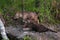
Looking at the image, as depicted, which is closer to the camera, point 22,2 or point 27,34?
point 27,34

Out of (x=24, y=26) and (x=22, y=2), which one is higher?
(x=22, y=2)

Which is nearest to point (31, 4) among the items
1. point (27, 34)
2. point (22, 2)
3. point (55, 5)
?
point (22, 2)

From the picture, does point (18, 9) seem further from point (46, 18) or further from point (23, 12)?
point (46, 18)

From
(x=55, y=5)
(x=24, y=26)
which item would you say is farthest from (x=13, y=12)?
(x=55, y=5)

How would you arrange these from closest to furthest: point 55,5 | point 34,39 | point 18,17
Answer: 1. point 34,39
2. point 18,17
3. point 55,5

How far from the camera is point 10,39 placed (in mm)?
4379

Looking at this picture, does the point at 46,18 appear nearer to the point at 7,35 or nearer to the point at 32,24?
the point at 32,24

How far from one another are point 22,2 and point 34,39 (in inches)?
59.1

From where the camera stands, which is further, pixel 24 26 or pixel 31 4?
pixel 31 4

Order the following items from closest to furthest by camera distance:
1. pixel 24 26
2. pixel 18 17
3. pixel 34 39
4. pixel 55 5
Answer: pixel 34 39 → pixel 24 26 → pixel 18 17 → pixel 55 5

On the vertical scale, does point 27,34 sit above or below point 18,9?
below

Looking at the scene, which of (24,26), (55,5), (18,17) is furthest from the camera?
(55,5)

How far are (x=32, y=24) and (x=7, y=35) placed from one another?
82 centimetres

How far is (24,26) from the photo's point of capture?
5.05m
